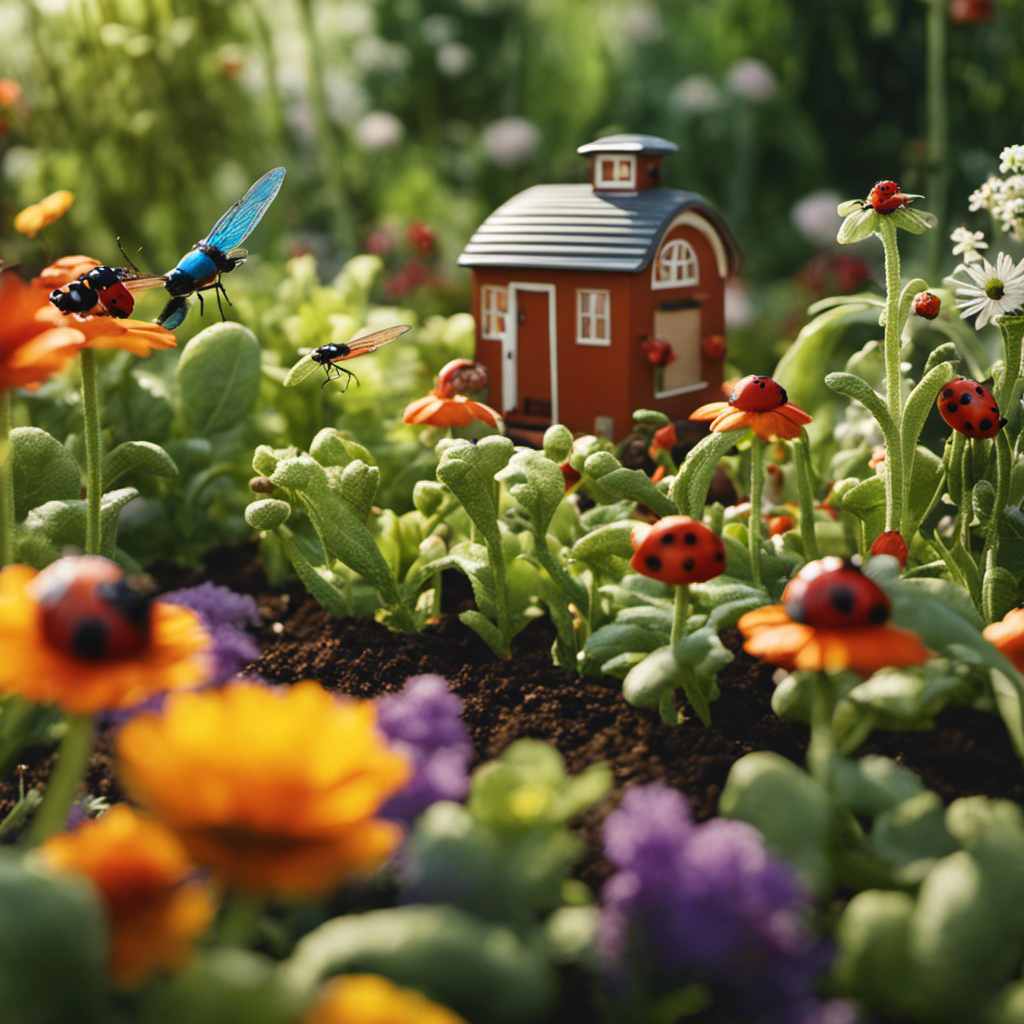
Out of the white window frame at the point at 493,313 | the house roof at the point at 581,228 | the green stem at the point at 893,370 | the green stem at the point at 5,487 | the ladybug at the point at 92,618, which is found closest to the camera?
the ladybug at the point at 92,618

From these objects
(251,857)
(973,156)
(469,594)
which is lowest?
(469,594)

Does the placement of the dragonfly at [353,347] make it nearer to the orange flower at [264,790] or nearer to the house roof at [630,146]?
the house roof at [630,146]

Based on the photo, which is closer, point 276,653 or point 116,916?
point 116,916

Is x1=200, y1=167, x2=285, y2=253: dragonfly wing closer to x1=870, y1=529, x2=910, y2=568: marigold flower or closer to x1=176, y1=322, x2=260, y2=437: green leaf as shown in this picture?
x1=176, y1=322, x2=260, y2=437: green leaf

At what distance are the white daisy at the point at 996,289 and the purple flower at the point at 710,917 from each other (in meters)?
0.69

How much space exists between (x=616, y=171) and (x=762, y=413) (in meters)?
0.79

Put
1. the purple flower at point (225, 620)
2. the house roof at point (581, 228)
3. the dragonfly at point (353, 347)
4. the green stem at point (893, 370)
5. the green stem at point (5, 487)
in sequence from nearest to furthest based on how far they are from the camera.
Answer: the green stem at point (5, 487) < the purple flower at point (225, 620) < the green stem at point (893, 370) < the dragonfly at point (353, 347) < the house roof at point (581, 228)

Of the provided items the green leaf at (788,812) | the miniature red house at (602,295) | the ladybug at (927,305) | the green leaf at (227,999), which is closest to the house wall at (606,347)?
the miniature red house at (602,295)

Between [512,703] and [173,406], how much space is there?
2.48ft

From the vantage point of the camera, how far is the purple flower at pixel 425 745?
627mm

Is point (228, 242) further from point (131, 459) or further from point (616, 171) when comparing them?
point (616, 171)

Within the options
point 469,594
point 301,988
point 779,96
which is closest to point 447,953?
point 301,988

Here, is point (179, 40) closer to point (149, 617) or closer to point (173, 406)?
point (173, 406)

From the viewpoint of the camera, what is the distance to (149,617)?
565mm
